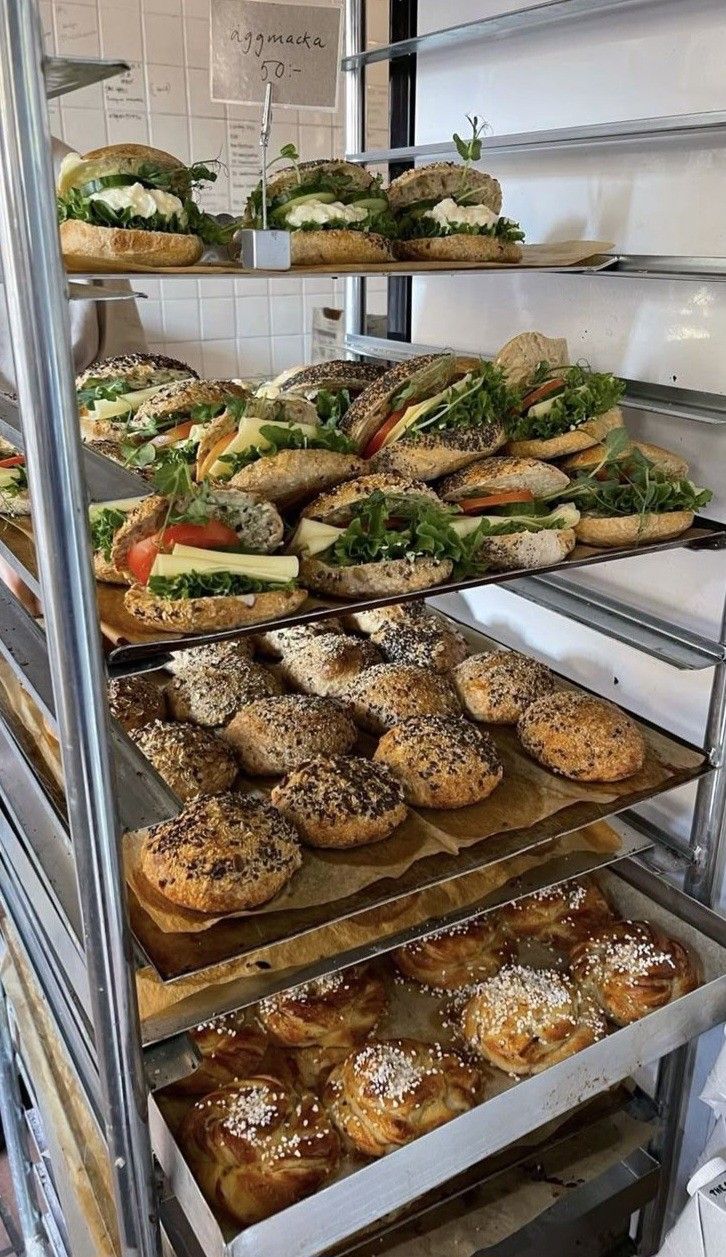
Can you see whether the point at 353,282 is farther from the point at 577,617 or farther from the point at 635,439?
the point at 577,617

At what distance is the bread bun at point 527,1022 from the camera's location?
1461 mm

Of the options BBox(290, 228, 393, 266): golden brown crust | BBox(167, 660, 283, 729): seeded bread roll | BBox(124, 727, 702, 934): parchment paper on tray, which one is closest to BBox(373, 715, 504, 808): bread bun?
BBox(124, 727, 702, 934): parchment paper on tray

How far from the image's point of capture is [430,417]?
1.61 m

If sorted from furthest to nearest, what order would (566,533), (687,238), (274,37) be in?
(687,238) < (274,37) < (566,533)

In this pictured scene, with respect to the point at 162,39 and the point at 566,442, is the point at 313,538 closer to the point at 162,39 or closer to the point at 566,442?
the point at 566,442

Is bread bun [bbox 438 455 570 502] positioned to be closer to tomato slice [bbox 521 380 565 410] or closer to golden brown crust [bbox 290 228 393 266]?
tomato slice [bbox 521 380 565 410]

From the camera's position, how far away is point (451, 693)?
73.3 inches

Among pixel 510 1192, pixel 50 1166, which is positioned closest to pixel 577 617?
pixel 510 1192

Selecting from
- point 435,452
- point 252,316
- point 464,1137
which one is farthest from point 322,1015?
point 252,316

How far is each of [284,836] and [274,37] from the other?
1226mm

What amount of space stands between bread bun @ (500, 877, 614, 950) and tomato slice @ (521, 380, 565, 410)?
0.87 meters

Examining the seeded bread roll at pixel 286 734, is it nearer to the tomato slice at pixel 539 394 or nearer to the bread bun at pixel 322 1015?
the bread bun at pixel 322 1015

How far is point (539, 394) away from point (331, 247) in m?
0.46

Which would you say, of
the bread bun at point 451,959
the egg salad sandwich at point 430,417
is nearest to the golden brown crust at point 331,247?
the egg salad sandwich at point 430,417
